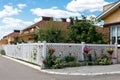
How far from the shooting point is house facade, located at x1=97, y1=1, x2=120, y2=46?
21.5m

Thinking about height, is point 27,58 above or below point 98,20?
below

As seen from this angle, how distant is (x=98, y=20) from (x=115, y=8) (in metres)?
2.49

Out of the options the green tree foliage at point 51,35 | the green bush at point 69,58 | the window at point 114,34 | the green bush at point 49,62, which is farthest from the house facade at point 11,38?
the green bush at point 49,62

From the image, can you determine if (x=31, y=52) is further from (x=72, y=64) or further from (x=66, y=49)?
(x=72, y=64)

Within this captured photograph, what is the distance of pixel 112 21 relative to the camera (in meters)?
22.4

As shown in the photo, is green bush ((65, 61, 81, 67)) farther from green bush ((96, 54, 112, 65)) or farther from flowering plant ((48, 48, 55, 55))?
green bush ((96, 54, 112, 65))

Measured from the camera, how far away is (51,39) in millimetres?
27500

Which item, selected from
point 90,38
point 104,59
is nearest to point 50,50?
point 104,59

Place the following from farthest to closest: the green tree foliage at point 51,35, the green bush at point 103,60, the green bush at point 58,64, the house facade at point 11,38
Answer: the house facade at point 11,38, the green tree foliage at point 51,35, the green bush at point 103,60, the green bush at point 58,64

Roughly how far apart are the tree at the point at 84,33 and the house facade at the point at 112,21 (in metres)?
0.94

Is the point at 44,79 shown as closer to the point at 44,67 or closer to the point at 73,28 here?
the point at 44,67

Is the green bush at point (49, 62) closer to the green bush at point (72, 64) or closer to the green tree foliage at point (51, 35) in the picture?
the green bush at point (72, 64)

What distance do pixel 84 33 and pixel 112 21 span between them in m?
2.86

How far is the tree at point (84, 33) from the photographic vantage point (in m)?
23.2
